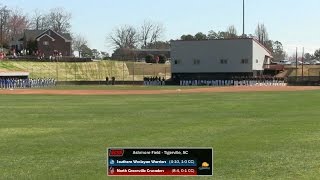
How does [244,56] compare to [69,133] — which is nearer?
[69,133]

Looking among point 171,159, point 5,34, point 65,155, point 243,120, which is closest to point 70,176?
point 65,155

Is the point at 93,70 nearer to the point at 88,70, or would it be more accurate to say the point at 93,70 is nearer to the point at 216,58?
the point at 88,70

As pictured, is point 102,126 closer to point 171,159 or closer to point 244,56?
point 171,159

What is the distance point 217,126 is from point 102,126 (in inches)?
168

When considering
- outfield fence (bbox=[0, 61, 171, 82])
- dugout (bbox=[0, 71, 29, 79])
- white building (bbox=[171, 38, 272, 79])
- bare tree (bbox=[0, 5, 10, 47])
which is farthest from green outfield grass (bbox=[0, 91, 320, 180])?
bare tree (bbox=[0, 5, 10, 47])

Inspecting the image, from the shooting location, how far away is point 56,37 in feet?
453

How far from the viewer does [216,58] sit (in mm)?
89438

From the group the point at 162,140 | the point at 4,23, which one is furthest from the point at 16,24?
the point at 162,140

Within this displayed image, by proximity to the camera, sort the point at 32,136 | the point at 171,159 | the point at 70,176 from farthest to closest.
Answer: the point at 32,136 < the point at 70,176 < the point at 171,159
